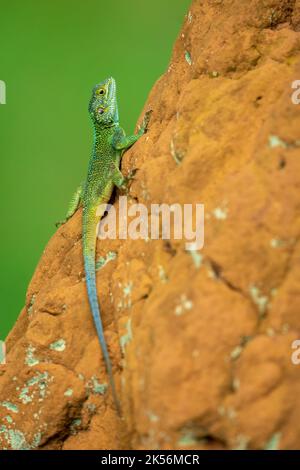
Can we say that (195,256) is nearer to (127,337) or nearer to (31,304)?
(127,337)

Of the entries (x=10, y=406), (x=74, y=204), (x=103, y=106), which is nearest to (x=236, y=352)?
(x=10, y=406)

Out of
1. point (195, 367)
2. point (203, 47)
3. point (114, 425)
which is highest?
point (203, 47)

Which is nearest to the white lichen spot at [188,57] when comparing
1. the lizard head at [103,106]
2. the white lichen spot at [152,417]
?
the lizard head at [103,106]

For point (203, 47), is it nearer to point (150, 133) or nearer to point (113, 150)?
point (150, 133)

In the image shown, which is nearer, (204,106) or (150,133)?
(204,106)

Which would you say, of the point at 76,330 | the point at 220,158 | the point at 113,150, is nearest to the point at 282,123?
the point at 220,158

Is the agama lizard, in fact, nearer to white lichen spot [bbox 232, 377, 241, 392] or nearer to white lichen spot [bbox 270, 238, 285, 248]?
white lichen spot [bbox 232, 377, 241, 392]

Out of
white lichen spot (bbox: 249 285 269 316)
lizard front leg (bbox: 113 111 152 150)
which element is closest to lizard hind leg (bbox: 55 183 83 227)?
lizard front leg (bbox: 113 111 152 150)
